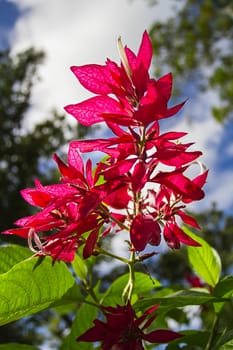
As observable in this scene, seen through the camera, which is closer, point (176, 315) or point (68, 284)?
point (68, 284)

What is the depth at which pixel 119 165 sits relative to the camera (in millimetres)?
618

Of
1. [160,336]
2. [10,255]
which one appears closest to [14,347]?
[10,255]

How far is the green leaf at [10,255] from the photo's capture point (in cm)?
73

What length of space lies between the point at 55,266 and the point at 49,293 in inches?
1.6

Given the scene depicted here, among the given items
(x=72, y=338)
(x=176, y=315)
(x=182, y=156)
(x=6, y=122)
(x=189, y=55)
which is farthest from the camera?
(x=6, y=122)

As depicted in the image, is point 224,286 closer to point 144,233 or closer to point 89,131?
point 144,233

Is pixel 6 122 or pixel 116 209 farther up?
pixel 6 122

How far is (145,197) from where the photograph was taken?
2.27 feet

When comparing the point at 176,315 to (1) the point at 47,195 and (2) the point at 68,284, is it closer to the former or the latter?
(2) the point at 68,284

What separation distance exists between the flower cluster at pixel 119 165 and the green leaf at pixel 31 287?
3cm

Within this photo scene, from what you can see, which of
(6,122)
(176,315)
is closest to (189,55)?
(6,122)

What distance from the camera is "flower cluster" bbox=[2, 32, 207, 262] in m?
0.62

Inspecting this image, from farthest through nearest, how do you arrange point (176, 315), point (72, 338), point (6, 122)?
point (6, 122)
point (176, 315)
point (72, 338)

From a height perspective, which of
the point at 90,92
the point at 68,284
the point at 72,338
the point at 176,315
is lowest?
the point at 176,315
